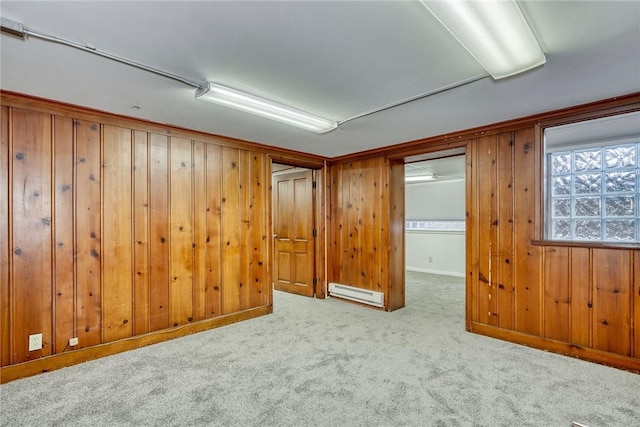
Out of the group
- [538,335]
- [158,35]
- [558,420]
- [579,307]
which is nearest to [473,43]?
[158,35]

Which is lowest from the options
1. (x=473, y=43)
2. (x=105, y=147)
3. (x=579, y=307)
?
(x=579, y=307)

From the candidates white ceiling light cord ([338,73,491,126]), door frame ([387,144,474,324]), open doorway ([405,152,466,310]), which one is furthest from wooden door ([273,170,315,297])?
white ceiling light cord ([338,73,491,126])

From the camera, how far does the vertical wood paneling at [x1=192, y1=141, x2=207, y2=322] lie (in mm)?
3342

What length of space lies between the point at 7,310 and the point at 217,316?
1730mm

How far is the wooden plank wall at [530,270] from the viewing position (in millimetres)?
2543

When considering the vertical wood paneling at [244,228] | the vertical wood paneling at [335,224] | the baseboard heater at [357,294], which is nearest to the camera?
the vertical wood paneling at [244,228]

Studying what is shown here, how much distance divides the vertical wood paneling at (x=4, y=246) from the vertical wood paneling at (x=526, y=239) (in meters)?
4.37

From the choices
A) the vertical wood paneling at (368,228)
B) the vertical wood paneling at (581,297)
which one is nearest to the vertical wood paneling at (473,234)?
the vertical wood paneling at (581,297)

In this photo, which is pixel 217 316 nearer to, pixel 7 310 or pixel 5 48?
pixel 7 310

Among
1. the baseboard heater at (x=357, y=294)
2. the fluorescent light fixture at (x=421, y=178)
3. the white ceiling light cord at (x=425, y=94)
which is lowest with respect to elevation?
the baseboard heater at (x=357, y=294)

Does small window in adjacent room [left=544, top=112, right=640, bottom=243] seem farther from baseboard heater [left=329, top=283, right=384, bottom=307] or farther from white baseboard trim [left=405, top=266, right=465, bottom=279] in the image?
white baseboard trim [left=405, top=266, right=465, bottom=279]

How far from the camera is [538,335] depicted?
2904 mm

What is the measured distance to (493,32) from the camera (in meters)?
1.50

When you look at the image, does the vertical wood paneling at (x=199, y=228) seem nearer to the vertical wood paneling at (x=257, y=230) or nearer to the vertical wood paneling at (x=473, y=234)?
the vertical wood paneling at (x=257, y=230)
